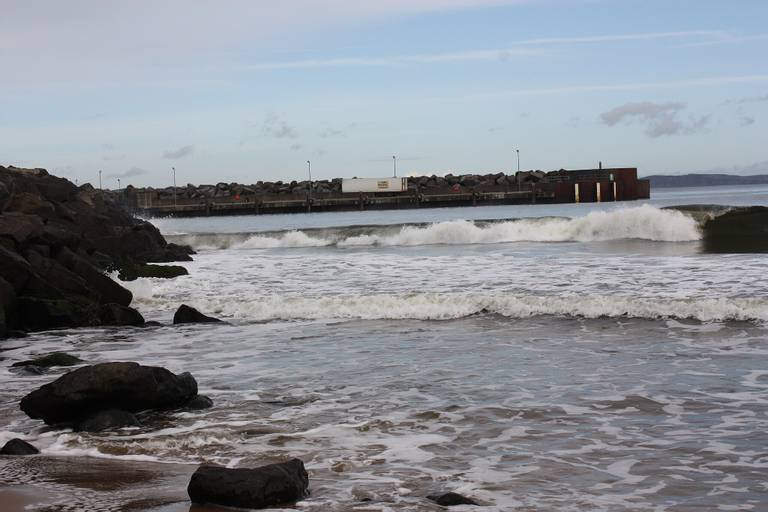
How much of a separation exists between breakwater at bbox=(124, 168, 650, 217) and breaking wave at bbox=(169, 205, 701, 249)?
2351 inches

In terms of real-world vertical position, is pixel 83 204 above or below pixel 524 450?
above

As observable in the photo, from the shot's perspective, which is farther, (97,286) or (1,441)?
(97,286)

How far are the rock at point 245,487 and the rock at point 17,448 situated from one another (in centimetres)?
202

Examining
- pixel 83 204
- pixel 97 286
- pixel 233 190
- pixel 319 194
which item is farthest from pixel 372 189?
pixel 97 286

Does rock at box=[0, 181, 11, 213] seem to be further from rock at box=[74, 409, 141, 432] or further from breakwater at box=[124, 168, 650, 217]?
breakwater at box=[124, 168, 650, 217]

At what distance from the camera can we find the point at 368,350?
11445mm

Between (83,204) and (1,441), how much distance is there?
1899cm

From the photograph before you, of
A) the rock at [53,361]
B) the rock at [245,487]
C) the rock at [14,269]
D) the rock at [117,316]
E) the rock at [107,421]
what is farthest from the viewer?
the rock at [117,316]

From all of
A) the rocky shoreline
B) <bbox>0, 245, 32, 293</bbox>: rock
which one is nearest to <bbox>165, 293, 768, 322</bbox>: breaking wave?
the rocky shoreline

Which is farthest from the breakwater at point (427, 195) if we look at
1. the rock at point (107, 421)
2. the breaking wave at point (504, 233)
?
the rock at point (107, 421)

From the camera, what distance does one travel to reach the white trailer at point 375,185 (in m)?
115

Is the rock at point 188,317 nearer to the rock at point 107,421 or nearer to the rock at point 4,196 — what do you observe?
the rock at point 4,196

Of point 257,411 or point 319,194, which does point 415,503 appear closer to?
point 257,411

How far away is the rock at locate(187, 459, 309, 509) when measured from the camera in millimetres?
5320
